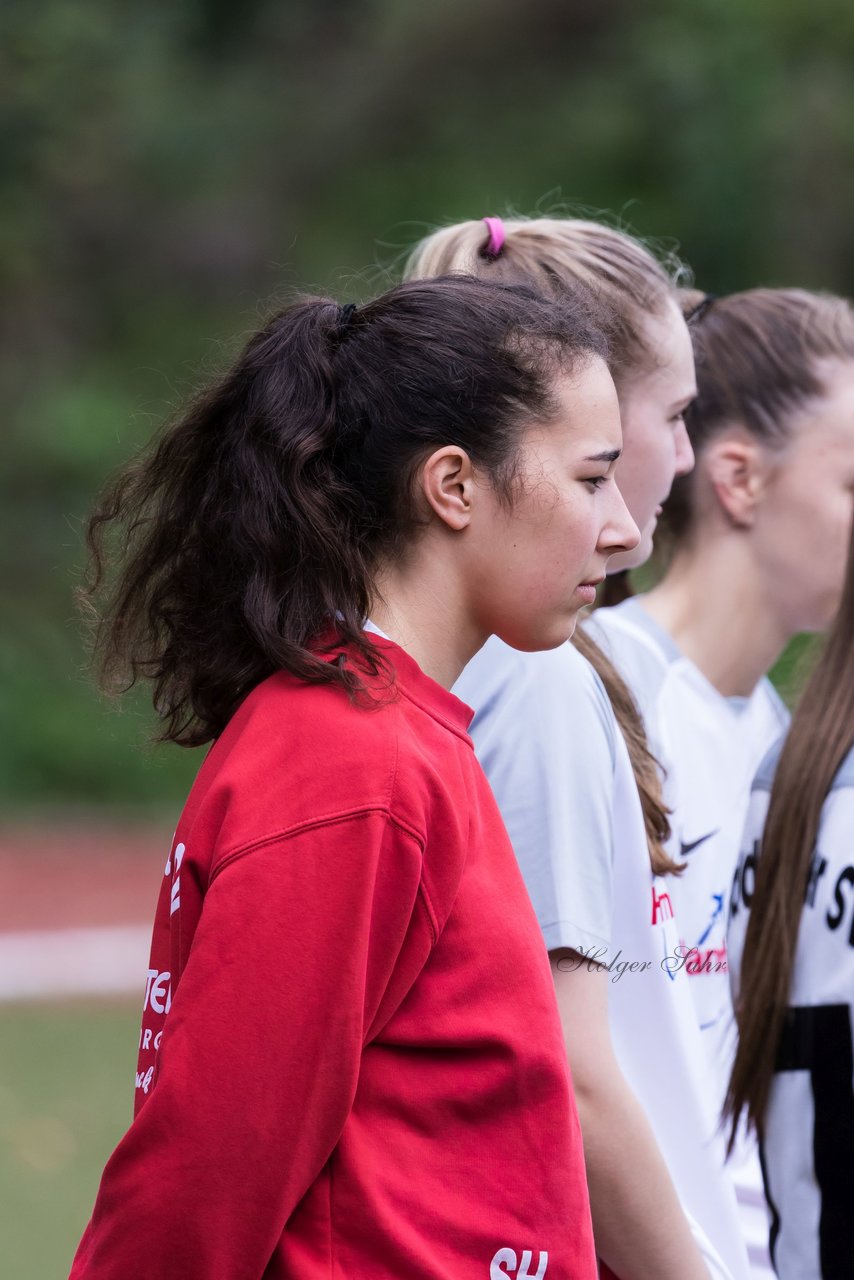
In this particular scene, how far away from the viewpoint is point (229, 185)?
21000 millimetres

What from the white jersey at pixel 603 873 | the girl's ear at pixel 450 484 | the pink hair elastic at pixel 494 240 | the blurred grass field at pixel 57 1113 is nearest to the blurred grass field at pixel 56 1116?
the blurred grass field at pixel 57 1113

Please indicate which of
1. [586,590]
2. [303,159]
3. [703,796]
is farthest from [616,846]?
[303,159]

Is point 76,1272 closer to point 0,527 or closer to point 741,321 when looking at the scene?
point 741,321

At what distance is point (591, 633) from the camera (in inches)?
91.7

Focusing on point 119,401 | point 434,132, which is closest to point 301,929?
point 119,401

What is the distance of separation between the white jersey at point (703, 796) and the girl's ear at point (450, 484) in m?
0.74

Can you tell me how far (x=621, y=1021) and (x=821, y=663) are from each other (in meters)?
0.88

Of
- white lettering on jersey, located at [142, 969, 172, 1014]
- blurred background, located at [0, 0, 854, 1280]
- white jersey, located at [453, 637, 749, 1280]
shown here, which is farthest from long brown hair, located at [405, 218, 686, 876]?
blurred background, located at [0, 0, 854, 1280]

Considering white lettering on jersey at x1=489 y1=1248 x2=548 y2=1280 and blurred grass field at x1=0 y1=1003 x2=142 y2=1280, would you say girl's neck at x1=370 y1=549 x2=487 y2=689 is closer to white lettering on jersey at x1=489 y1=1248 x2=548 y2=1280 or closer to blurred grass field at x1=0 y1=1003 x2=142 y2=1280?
white lettering on jersey at x1=489 y1=1248 x2=548 y2=1280

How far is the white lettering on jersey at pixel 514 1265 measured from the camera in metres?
1.50

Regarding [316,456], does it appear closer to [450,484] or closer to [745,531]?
[450,484]

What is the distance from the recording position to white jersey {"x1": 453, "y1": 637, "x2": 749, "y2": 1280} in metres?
1.88

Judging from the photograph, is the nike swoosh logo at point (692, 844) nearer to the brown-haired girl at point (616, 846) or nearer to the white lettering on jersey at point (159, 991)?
the brown-haired girl at point (616, 846)

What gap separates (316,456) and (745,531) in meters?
1.34
